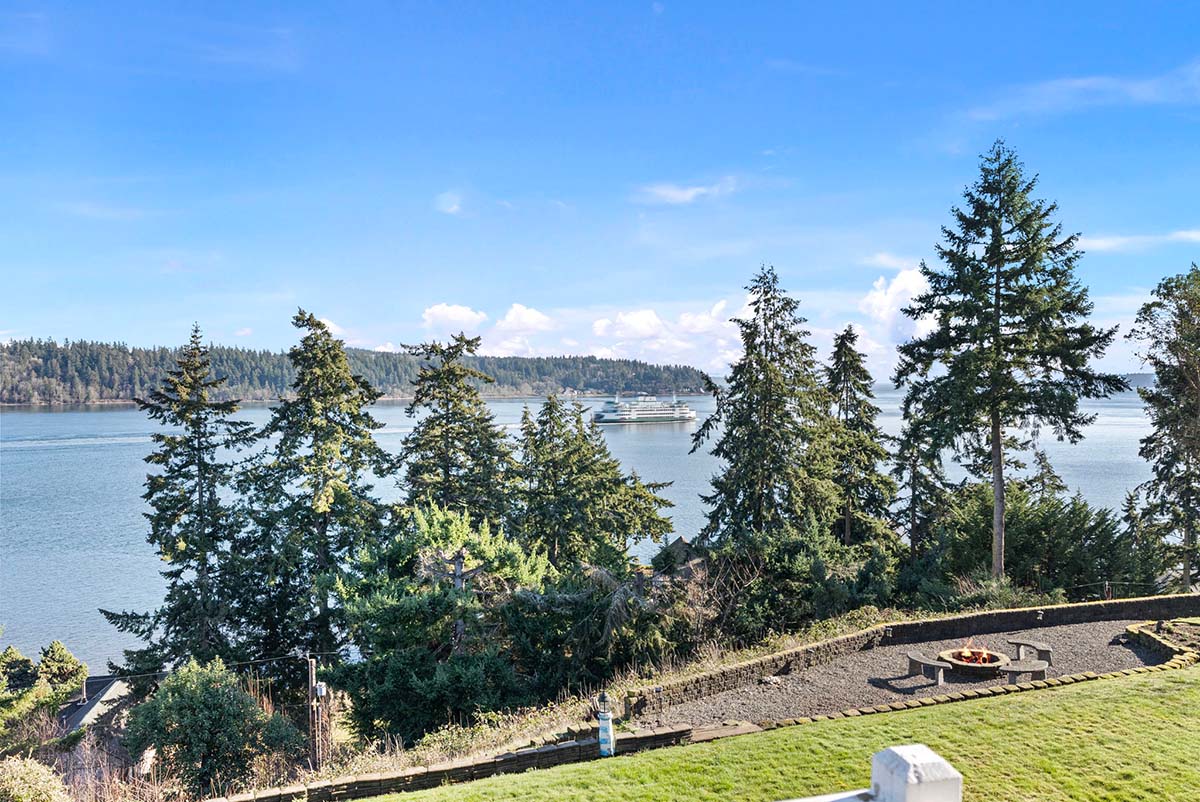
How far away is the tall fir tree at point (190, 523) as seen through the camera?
803 inches

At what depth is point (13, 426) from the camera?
93.1 meters

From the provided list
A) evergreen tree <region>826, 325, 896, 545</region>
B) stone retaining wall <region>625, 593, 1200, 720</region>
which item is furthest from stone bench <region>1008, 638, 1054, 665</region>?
evergreen tree <region>826, 325, 896, 545</region>

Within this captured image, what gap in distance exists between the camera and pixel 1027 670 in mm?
10781

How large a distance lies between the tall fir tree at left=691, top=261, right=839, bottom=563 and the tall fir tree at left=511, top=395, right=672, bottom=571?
20.6 feet

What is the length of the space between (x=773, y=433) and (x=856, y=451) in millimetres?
6652

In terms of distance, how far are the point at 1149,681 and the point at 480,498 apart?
18.5 metres

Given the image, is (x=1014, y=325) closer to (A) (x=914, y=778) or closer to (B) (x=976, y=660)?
(B) (x=976, y=660)

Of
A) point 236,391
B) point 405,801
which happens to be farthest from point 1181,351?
point 236,391

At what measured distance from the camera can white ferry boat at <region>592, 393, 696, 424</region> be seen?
9588 centimetres

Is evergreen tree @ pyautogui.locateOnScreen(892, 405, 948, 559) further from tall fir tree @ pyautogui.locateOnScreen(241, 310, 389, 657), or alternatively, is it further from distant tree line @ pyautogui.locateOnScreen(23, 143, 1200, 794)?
tall fir tree @ pyautogui.locateOnScreen(241, 310, 389, 657)

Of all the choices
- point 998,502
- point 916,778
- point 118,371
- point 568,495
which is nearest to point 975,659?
point 998,502

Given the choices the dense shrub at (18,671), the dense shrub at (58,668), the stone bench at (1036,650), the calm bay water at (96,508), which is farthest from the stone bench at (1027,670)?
the dense shrub at (18,671)

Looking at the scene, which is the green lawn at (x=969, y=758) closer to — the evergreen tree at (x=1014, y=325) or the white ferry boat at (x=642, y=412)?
the evergreen tree at (x=1014, y=325)

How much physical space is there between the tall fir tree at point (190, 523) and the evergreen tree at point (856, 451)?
19.4m
